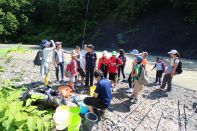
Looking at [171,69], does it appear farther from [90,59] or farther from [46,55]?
[46,55]

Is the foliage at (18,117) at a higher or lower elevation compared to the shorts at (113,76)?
higher

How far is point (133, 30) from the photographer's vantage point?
3166 cm

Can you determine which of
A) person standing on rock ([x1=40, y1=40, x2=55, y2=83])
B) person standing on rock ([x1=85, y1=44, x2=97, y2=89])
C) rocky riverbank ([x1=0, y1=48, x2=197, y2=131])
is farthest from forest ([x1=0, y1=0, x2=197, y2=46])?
person standing on rock ([x1=40, y1=40, x2=55, y2=83])

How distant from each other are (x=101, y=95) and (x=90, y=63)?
3.35 m

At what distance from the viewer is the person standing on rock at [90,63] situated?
12565mm

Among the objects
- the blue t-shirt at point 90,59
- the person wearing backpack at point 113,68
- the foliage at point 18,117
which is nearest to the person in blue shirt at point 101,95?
the blue t-shirt at point 90,59

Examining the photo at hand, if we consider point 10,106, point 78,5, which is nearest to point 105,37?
point 78,5

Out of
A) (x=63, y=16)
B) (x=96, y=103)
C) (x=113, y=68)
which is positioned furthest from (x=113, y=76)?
(x=63, y=16)

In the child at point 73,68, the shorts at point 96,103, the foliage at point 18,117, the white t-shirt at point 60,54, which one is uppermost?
the foliage at point 18,117

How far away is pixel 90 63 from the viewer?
12.7 m

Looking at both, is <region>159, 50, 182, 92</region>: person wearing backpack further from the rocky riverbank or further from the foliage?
the foliage

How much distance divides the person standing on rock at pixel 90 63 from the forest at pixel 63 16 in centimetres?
1853

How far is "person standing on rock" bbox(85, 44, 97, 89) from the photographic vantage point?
41.2 feet

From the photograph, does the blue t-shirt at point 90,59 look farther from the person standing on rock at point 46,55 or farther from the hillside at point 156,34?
the hillside at point 156,34
